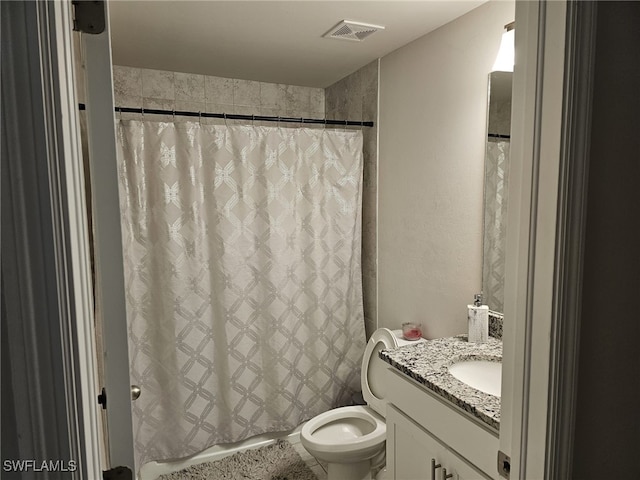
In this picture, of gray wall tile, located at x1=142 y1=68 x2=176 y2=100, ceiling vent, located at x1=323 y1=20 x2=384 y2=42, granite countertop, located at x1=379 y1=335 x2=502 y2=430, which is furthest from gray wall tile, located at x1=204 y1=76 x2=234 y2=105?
granite countertop, located at x1=379 y1=335 x2=502 y2=430

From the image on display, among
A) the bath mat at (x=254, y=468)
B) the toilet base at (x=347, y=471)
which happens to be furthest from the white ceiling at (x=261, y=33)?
the bath mat at (x=254, y=468)

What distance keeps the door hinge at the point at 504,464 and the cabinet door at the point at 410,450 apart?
0.56m

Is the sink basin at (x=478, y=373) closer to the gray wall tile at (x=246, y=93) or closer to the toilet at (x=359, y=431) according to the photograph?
the toilet at (x=359, y=431)

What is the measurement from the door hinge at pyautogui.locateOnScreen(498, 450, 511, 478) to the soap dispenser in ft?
3.28

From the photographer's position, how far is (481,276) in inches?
78.9

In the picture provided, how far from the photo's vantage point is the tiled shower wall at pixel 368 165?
2682 mm

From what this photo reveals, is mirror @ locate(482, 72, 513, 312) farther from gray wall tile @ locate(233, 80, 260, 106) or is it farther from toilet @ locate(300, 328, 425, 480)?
gray wall tile @ locate(233, 80, 260, 106)

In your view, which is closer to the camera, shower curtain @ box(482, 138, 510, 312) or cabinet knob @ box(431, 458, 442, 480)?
cabinet knob @ box(431, 458, 442, 480)

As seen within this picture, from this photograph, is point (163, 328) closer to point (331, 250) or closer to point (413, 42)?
point (331, 250)

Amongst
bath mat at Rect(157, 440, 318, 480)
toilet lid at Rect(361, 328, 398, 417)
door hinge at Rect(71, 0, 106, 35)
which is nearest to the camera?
door hinge at Rect(71, 0, 106, 35)

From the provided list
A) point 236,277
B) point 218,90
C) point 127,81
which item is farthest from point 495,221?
point 127,81

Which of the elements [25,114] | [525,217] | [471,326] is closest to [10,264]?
[25,114]

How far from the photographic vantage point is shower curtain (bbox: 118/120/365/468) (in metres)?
2.26

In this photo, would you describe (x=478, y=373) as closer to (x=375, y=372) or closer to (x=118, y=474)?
(x=375, y=372)
